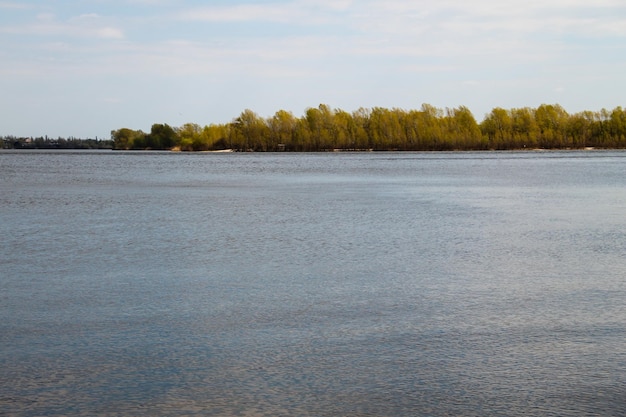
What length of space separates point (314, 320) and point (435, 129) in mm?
123952

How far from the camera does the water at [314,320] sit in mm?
5000

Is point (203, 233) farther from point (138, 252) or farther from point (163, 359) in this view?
point (163, 359)

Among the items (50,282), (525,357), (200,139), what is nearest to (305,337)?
(525,357)

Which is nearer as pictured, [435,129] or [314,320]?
[314,320]

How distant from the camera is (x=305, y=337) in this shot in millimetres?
6508

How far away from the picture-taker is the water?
16.4 ft

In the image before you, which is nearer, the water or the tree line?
the water

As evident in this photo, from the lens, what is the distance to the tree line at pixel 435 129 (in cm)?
12900

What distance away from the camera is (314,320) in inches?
281

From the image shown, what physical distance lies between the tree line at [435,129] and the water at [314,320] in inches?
4521

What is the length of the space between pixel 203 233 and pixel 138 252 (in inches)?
107

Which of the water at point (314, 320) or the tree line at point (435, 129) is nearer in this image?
the water at point (314, 320)

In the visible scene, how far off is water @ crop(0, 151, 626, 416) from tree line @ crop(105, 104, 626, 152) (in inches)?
4521

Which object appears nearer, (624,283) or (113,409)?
(113,409)
